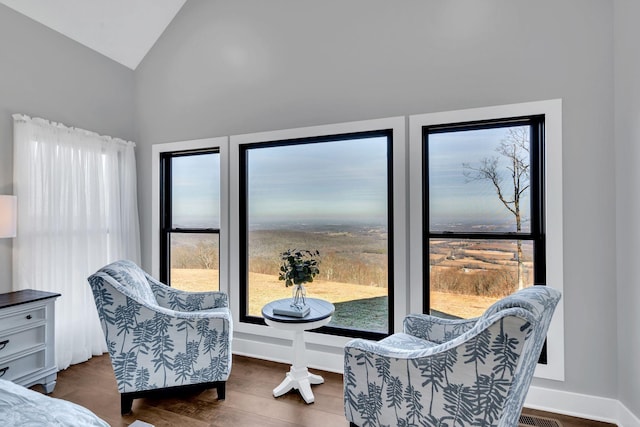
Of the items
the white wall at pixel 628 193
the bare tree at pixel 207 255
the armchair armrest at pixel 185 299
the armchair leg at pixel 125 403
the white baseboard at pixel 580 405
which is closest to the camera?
the white wall at pixel 628 193

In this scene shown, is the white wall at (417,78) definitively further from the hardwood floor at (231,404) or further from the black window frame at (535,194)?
the hardwood floor at (231,404)

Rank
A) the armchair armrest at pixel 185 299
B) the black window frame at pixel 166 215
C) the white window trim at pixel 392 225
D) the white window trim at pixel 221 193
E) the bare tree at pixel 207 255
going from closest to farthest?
the white window trim at pixel 392 225
the armchair armrest at pixel 185 299
the white window trim at pixel 221 193
the bare tree at pixel 207 255
the black window frame at pixel 166 215

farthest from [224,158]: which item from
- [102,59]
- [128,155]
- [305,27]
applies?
[102,59]

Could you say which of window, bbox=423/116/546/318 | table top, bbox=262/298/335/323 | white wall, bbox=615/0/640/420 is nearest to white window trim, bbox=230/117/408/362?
window, bbox=423/116/546/318

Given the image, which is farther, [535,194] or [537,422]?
[535,194]

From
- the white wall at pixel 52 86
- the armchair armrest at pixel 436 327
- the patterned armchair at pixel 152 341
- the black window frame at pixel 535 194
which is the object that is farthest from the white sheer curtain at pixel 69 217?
the black window frame at pixel 535 194

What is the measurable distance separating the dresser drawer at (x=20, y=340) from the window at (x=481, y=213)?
2.92m

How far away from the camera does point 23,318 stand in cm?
256

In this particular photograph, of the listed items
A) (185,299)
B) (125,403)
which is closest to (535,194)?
(185,299)

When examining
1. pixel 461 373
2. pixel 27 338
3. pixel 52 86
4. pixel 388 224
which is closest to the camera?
pixel 461 373

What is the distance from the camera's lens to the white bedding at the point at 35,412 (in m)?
1.09

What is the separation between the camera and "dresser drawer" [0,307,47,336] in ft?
8.02

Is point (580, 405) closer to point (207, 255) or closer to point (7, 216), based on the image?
point (207, 255)

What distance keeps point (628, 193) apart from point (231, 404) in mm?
2873
